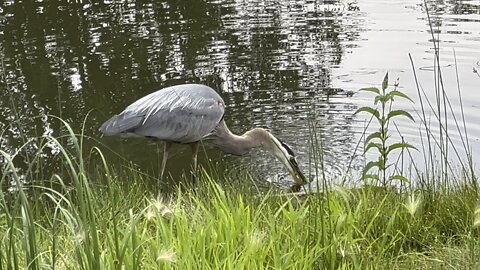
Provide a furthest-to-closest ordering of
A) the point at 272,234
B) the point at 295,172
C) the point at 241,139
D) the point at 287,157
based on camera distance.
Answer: the point at 241,139 < the point at 287,157 < the point at 295,172 < the point at 272,234

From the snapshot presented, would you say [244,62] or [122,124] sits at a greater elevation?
[122,124]

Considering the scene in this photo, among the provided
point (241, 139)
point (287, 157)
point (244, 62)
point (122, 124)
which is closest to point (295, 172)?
point (287, 157)

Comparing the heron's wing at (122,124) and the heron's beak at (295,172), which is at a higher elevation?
the heron's wing at (122,124)

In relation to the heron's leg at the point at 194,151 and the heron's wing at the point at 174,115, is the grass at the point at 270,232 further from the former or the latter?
the heron's leg at the point at 194,151

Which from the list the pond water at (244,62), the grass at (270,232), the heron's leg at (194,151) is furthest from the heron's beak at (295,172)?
the grass at (270,232)

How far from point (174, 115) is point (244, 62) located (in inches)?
118

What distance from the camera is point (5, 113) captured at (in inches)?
316

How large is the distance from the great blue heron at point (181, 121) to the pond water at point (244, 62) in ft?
0.83

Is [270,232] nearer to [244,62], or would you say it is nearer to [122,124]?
[122,124]

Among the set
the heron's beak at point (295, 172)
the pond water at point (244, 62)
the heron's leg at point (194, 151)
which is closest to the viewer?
the heron's beak at point (295, 172)

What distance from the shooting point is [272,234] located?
3422 millimetres

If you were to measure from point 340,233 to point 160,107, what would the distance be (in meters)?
3.05

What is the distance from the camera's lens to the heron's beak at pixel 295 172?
6063mm

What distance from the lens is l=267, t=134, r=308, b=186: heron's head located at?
618 cm
